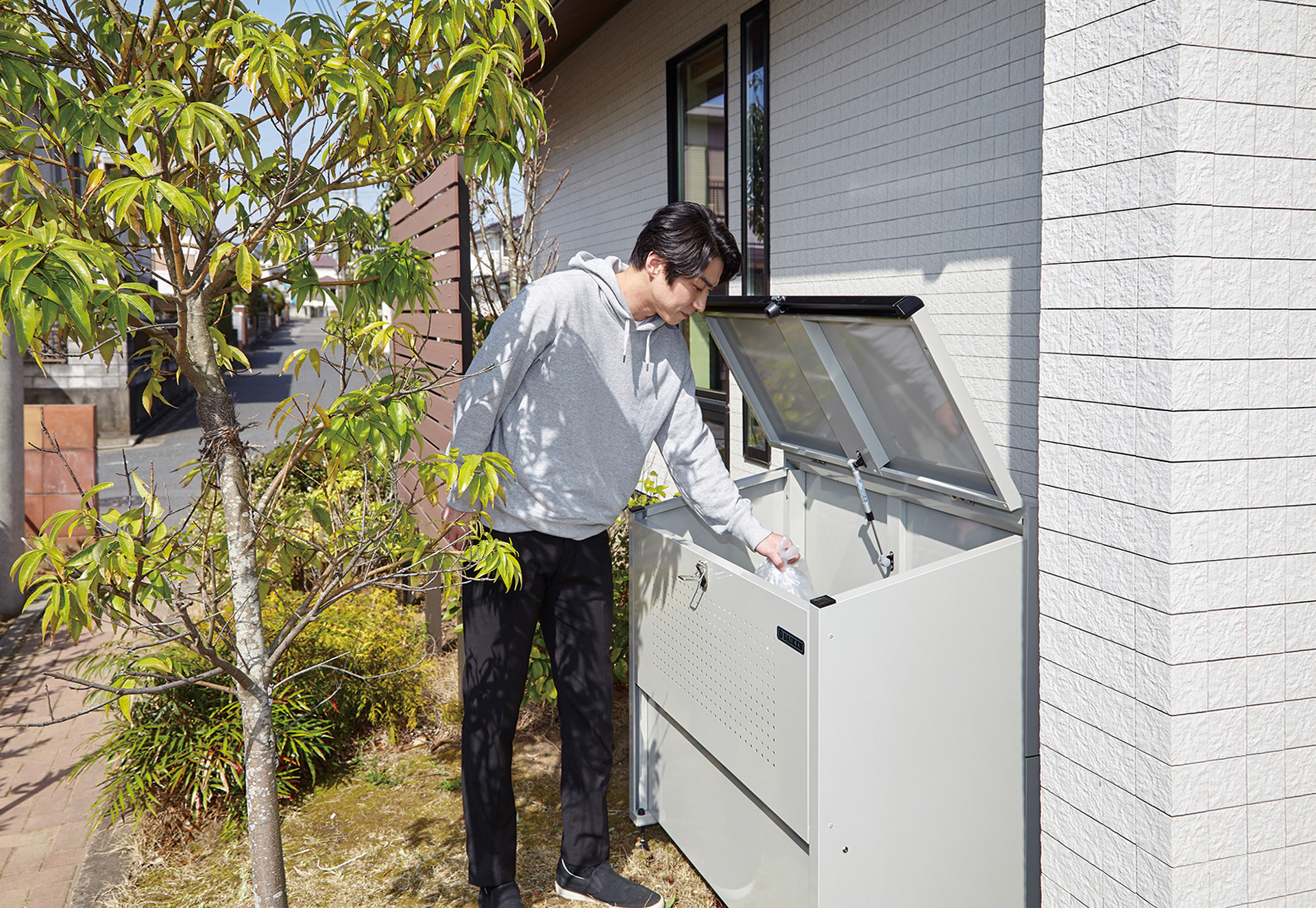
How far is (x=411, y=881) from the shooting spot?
2.90 metres

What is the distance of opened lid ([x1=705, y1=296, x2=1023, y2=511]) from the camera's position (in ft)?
7.13

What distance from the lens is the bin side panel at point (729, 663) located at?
7.03 ft

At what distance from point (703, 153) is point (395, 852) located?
12.9ft

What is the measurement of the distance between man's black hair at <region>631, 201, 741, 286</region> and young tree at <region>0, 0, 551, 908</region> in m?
0.56

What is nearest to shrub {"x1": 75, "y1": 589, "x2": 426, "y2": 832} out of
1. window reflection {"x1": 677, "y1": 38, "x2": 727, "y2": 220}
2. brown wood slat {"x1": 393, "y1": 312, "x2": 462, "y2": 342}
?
brown wood slat {"x1": 393, "y1": 312, "x2": 462, "y2": 342}

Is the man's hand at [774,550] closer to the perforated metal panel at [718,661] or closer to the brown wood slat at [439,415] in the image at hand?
the perforated metal panel at [718,661]

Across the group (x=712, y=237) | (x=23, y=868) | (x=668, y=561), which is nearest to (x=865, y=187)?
(x=712, y=237)

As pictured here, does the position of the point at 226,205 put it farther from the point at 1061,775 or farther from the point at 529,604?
the point at 1061,775

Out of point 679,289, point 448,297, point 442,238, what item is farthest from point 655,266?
point 442,238

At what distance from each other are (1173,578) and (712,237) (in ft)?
4.53

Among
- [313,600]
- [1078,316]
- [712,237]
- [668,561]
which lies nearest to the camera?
[1078,316]

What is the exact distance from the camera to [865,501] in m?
2.85

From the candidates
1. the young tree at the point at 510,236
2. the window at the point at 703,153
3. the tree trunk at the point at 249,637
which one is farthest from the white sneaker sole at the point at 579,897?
the young tree at the point at 510,236

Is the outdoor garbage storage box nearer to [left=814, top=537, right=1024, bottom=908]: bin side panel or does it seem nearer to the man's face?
[left=814, top=537, right=1024, bottom=908]: bin side panel
